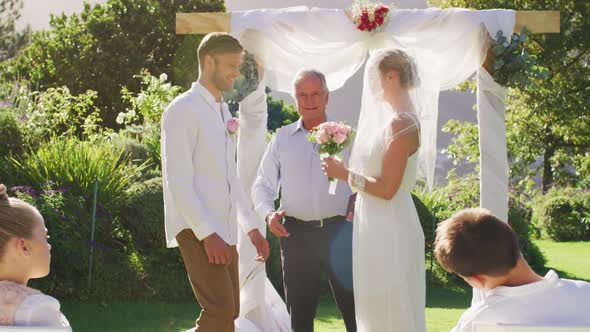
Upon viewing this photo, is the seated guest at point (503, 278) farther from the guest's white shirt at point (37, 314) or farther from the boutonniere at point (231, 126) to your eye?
the boutonniere at point (231, 126)

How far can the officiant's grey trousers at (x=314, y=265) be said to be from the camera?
4.87m

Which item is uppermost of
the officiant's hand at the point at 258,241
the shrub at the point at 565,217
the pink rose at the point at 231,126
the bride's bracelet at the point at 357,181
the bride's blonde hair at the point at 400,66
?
the bride's blonde hair at the point at 400,66

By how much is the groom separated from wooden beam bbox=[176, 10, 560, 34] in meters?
2.68

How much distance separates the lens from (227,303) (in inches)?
156

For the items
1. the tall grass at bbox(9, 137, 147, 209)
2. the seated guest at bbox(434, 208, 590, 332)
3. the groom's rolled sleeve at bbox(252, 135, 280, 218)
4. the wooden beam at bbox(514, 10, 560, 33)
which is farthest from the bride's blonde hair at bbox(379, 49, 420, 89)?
the tall grass at bbox(9, 137, 147, 209)

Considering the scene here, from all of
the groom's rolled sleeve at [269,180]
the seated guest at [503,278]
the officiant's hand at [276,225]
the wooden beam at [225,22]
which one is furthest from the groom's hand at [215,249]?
the wooden beam at [225,22]

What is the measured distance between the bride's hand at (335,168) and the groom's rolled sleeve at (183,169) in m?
0.77

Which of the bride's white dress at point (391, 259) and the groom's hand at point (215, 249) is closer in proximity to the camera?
the groom's hand at point (215, 249)

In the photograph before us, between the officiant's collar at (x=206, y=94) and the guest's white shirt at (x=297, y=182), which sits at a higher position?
the officiant's collar at (x=206, y=94)

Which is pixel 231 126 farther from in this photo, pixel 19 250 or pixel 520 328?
pixel 520 328

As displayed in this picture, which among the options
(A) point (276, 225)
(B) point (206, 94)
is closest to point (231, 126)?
(B) point (206, 94)

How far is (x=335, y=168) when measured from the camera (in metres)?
4.34

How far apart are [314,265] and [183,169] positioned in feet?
4.38

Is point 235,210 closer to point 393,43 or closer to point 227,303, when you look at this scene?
point 227,303
